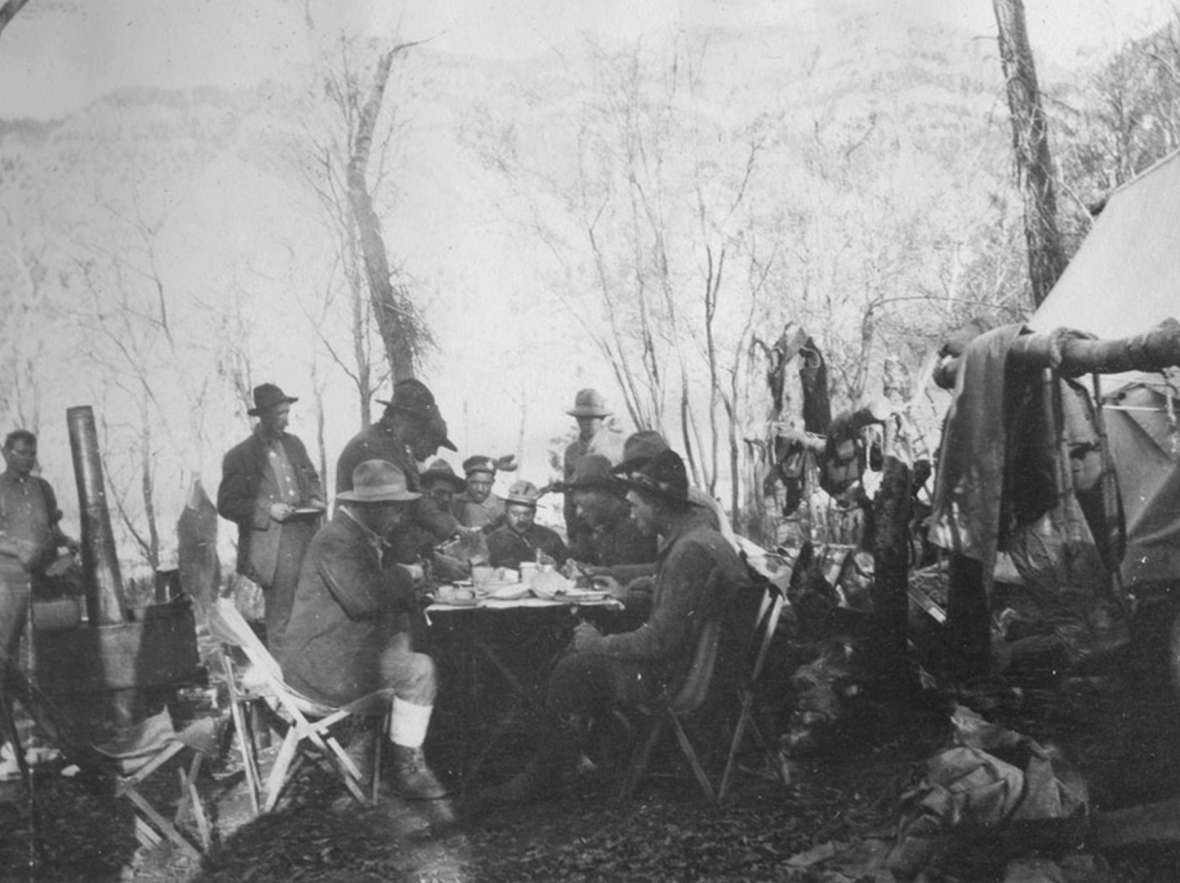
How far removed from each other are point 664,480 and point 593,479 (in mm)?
1034

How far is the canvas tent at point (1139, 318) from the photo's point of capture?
316 cm

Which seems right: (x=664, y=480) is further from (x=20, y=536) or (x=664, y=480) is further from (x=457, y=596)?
(x=20, y=536)

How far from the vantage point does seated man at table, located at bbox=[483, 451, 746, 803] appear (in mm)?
3484

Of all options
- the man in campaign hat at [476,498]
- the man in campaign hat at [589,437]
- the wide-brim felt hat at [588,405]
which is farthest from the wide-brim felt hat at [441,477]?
the wide-brim felt hat at [588,405]

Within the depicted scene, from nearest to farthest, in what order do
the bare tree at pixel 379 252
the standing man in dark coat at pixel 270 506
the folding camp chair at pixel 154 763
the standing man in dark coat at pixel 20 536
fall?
the folding camp chair at pixel 154 763 → the standing man in dark coat at pixel 20 536 → the bare tree at pixel 379 252 → the standing man in dark coat at pixel 270 506

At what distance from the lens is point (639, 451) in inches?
160

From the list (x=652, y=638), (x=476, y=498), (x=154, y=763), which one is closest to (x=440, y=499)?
(x=476, y=498)

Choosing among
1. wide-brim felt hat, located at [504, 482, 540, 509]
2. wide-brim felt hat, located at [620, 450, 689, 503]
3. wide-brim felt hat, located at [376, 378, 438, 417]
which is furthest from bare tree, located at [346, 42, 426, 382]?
wide-brim felt hat, located at [620, 450, 689, 503]

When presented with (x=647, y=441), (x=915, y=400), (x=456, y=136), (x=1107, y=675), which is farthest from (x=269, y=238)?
(x=1107, y=675)

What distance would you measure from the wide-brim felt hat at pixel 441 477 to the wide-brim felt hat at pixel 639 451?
1.95 m

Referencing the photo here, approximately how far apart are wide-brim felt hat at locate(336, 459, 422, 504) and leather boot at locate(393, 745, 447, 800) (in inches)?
40.8

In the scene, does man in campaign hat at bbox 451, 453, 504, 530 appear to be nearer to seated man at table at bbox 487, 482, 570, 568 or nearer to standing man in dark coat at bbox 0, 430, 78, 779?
seated man at table at bbox 487, 482, 570, 568

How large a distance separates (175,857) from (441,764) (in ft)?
3.67

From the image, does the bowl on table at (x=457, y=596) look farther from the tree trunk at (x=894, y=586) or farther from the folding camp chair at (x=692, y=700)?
the tree trunk at (x=894, y=586)
